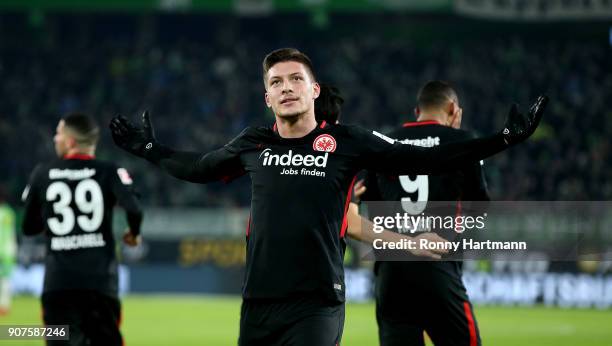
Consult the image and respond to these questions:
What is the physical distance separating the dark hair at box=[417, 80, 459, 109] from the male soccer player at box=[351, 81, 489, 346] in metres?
0.17

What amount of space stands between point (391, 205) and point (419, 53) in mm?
26267

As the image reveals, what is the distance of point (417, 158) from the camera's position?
4.62 m

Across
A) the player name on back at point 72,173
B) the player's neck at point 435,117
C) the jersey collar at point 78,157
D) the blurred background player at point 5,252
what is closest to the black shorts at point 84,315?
the player name on back at point 72,173

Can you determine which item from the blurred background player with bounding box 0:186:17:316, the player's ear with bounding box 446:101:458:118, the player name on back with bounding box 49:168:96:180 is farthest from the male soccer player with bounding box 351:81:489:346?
the blurred background player with bounding box 0:186:17:316

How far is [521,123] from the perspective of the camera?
14.3ft

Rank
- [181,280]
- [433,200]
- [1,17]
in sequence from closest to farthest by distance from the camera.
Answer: [433,200], [181,280], [1,17]

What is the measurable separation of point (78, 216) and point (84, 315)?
73 centimetres

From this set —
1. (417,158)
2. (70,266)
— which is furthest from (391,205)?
(70,266)

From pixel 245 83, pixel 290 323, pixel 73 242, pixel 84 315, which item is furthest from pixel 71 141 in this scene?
pixel 245 83

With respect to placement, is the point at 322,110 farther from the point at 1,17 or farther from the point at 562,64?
the point at 1,17

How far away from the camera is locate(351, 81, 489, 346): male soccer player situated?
6.02 meters

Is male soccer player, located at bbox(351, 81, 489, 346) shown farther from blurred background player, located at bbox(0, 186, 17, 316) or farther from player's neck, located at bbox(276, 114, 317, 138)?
blurred background player, located at bbox(0, 186, 17, 316)

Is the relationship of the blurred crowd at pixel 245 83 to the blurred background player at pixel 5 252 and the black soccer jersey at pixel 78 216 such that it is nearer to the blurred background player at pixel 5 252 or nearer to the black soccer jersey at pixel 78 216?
the blurred background player at pixel 5 252

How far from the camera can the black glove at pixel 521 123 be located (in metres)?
4.33
